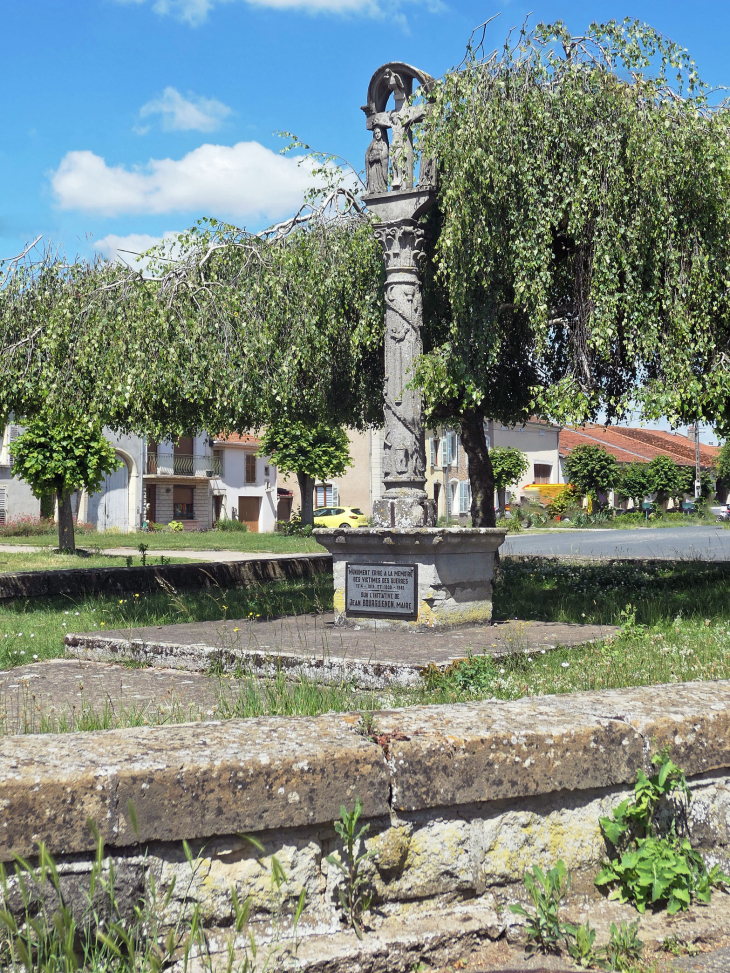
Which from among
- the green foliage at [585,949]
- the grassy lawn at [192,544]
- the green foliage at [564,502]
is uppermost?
the green foliage at [564,502]

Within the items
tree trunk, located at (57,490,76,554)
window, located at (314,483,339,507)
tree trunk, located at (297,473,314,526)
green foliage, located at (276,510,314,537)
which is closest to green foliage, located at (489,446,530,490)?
tree trunk, located at (297,473,314,526)

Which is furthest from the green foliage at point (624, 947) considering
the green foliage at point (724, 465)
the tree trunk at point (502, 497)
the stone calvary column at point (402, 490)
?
the green foliage at point (724, 465)

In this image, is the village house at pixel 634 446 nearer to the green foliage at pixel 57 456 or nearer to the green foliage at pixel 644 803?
the green foliage at pixel 57 456

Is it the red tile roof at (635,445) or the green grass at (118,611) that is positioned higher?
the red tile roof at (635,445)

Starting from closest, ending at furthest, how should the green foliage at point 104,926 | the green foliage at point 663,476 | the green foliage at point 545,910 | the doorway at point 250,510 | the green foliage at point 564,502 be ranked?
1. the green foliage at point 104,926
2. the green foliage at point 545,910
3. the green foliage at point 564,502
4. the doorway at point 250,510
5. the green foliage at point 663,476

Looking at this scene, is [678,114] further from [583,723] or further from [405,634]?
A: [583,723]

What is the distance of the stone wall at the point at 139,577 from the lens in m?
11.3

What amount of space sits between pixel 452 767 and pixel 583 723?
1.66 feet

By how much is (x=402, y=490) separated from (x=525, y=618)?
1726 mm

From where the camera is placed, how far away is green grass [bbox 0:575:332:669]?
755 cm

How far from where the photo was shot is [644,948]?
265 centimetres

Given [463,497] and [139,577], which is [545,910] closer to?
[139,577]

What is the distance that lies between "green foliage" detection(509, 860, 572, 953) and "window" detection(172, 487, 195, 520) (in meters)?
49.3

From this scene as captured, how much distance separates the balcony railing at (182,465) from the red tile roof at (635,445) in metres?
25.6
